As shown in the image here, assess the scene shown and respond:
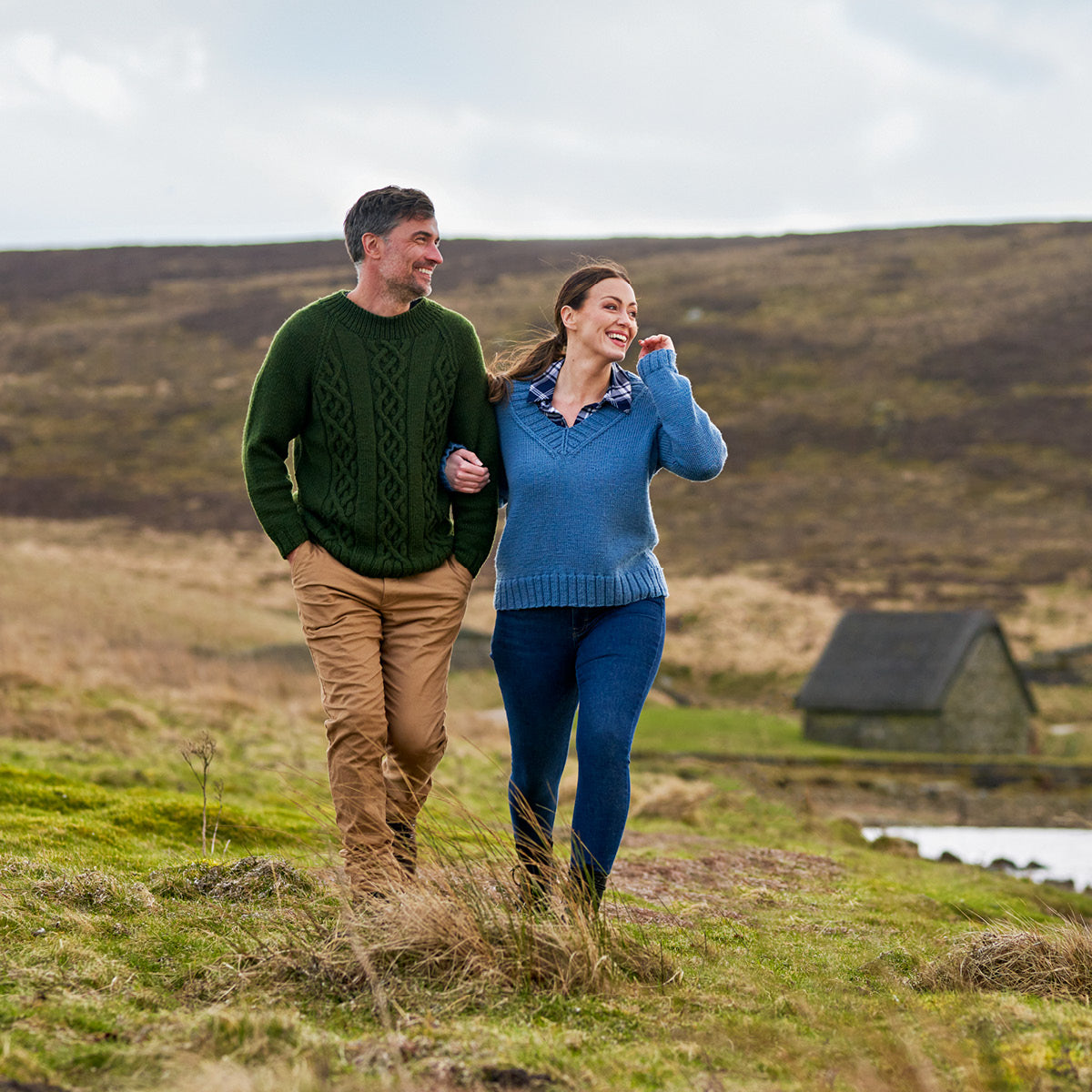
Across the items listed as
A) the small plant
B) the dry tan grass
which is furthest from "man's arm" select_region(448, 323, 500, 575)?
the dry tan grass

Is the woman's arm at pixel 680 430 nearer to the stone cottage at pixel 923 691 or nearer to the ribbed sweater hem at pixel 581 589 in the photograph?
the ribbed sweater hem at pixel 581 589

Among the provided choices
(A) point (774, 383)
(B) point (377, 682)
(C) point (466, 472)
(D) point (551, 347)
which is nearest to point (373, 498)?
(C) point (466, 472)

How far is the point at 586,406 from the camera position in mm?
4715

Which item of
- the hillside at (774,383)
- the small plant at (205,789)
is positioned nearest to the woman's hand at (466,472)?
the small plant at (205,789)

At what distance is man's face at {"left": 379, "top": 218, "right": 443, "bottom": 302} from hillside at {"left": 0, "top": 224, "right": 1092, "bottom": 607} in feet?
141

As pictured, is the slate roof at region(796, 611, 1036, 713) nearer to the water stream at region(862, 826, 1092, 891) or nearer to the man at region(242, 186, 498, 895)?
the water stream at region(862, 826, 1092, 891)

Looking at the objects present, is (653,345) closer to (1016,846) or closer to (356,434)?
(356,434)

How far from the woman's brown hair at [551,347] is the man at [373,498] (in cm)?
21

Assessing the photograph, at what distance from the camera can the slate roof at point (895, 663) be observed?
2775cm

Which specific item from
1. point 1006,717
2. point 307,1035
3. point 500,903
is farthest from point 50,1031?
point 1006,717

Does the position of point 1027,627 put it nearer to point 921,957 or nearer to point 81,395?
point 921,957

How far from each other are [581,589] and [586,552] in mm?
127

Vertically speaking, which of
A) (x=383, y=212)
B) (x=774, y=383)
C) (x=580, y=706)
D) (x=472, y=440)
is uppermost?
(x=383, y=212)

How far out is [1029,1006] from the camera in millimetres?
3582
